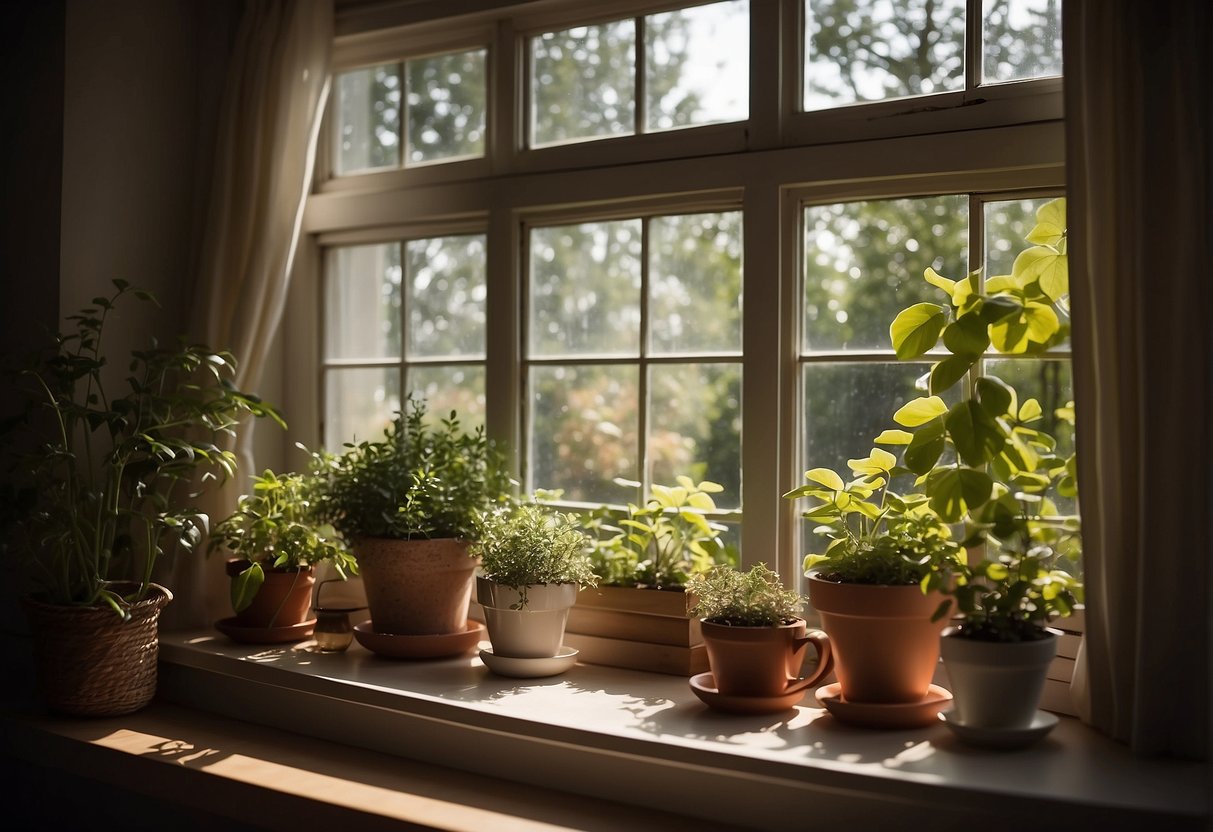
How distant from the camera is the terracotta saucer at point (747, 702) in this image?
1844 mm

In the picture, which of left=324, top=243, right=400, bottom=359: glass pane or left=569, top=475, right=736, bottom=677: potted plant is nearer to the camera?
left=569, top=475, right=736, bottom=677: potted plant

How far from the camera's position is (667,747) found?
1.69 m

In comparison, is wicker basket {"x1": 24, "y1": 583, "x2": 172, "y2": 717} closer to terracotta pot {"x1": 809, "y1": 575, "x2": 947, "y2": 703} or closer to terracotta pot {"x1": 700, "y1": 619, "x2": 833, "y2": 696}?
terracotta pot {"x1": 700, "y1": 619, "x2": 833, "y2": 696}

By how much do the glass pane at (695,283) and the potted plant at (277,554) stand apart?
0.95 metres

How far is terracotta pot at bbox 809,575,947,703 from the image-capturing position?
174cm

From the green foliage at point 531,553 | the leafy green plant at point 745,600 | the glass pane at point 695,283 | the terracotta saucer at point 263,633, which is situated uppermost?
the glass pane at point 695,283

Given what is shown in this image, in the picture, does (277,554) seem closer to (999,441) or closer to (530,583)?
(530,583)

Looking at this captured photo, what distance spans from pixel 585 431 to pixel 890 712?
1006mm

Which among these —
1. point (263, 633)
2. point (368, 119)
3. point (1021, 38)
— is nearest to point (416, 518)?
point (263, 633)

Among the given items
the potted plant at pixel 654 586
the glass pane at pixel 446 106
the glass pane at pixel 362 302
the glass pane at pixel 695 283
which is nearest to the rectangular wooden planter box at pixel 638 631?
the potted plant at pixel 654 586

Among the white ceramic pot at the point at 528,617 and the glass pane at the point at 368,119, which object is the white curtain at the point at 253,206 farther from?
the white ceramic pot at the point at 528,617

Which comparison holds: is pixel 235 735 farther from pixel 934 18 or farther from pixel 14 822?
pixel 934 18

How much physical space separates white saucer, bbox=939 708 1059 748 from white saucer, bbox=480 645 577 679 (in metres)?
0.83

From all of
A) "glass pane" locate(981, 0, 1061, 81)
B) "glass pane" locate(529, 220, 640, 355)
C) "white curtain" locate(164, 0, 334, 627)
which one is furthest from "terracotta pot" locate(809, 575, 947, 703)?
Answer: "white curtain" locate(164, 0, 334, 627)
